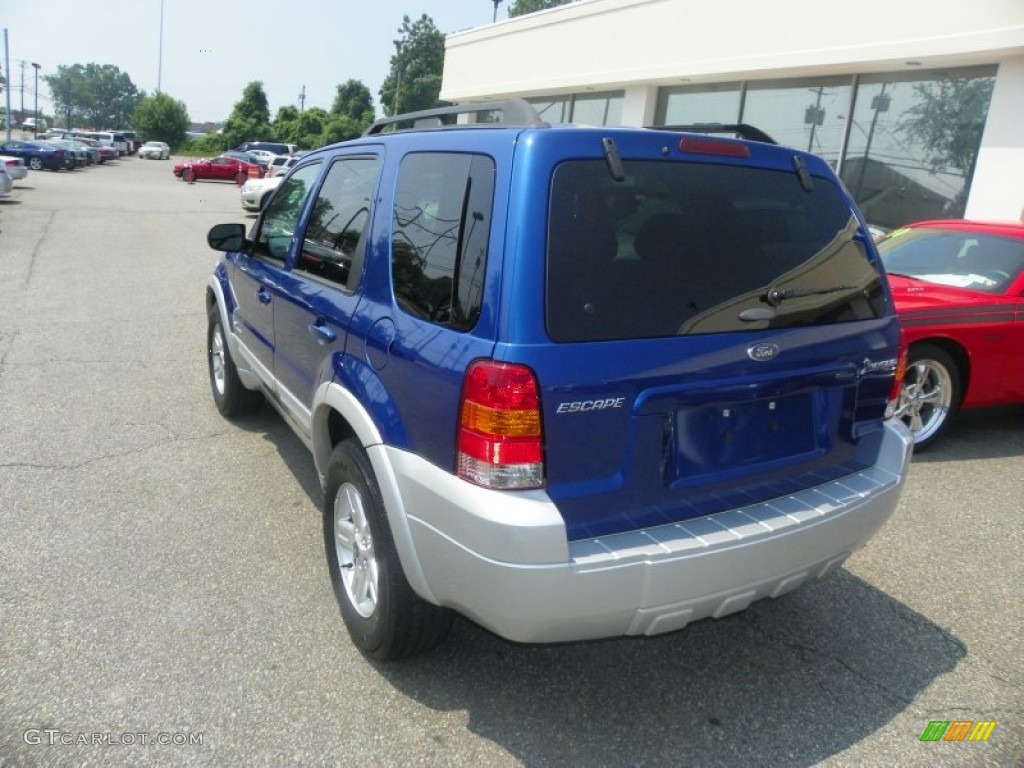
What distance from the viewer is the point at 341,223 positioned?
337cm

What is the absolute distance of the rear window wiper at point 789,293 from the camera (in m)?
2.60

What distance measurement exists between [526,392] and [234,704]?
1.50 metres

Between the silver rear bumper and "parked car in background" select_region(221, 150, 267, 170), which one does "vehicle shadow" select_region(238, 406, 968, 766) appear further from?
"parked car in background" select_region(221, 150, 267, 170)

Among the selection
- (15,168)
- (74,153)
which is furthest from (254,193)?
(74,153)

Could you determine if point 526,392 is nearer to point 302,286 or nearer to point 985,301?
point 302,286

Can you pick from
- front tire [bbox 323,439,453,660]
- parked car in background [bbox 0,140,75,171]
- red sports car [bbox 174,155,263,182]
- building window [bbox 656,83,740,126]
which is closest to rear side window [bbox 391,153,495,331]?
front tire [bbox 323,439,453,660]

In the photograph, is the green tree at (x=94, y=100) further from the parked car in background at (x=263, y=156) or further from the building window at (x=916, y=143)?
the building window at (x=916, y=143)

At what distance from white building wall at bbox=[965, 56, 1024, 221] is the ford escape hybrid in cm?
943

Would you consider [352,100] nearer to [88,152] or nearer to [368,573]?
[88,152]

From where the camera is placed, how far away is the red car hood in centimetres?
531

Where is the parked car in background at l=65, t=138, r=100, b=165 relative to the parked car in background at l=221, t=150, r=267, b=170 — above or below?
below

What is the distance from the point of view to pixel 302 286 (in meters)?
3.58

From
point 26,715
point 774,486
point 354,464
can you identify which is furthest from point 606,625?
point 26,715


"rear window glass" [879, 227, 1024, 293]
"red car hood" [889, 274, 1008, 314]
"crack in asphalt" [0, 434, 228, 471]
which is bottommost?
"crack in asphalt" [0, 434, 228, 471]
